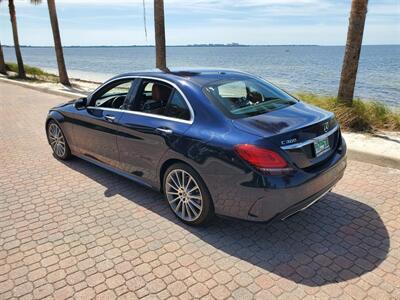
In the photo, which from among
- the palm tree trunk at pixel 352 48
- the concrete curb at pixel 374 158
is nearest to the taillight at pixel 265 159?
the concrete curb at pixel 374 158

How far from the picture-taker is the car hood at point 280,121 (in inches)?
126

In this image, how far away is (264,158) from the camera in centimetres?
303

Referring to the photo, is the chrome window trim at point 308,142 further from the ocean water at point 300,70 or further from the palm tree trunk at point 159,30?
the ocean water at point 300,70

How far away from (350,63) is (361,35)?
1.90ft

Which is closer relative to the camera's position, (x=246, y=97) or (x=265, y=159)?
(x=265, y=159)

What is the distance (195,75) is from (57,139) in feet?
10.7

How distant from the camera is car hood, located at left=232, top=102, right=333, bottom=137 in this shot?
3.20 meters

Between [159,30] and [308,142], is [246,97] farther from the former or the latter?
[159,30]

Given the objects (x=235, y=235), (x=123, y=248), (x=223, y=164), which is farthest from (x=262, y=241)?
(x=123, y=248)

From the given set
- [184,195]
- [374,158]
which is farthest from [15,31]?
[374,158]

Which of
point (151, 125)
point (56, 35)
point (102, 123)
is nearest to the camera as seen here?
point (151, 125)

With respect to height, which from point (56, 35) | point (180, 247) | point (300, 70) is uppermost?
point (56, 35)

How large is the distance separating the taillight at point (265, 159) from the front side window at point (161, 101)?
903mm

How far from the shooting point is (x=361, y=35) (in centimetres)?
705
